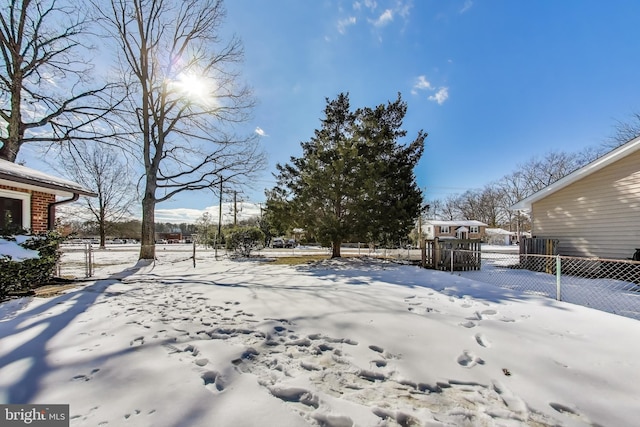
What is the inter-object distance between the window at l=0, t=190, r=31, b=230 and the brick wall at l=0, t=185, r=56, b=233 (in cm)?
10

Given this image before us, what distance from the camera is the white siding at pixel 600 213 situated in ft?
24.7

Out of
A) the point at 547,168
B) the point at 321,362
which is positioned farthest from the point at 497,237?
the point at 321,362

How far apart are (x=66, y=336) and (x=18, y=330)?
2.51 ft

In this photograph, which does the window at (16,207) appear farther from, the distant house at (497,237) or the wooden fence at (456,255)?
the distant house at (497,237)

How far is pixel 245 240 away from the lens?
14391 millimetres

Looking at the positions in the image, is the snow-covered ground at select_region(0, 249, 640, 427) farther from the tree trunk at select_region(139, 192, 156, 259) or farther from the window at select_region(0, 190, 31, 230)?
the tree trunk at select_region(139, 192, 156, 259)

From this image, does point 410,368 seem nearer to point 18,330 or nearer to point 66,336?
point 66,336

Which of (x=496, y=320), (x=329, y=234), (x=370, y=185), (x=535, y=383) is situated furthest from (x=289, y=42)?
(x=535, y=383)

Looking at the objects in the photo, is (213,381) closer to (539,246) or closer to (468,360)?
(468,360)

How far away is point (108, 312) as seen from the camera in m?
4.00

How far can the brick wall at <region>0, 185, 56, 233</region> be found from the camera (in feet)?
23.1

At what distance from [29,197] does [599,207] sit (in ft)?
54.0

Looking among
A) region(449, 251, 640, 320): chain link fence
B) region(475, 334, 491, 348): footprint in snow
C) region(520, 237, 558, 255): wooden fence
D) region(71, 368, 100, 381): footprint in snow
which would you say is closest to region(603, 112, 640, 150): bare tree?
region(520, 237, 558, 255): wooden fence

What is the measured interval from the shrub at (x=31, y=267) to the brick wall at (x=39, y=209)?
5.02 feet
